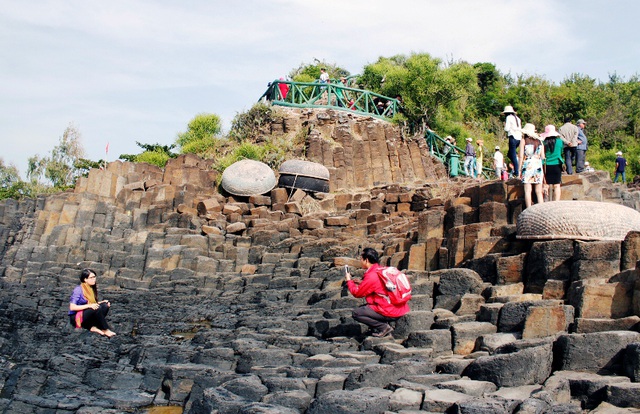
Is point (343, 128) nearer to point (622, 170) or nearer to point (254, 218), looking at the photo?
point (254, 218)

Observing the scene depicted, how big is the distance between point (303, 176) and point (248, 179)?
1.54m

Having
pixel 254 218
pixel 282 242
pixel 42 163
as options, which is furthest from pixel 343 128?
pixel 42 163

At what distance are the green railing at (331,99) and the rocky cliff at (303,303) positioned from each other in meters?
3.91

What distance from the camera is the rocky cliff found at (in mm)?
7418

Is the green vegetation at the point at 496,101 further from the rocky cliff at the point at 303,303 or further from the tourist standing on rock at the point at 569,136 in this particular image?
the tourist standing on rock at the point at 569,136

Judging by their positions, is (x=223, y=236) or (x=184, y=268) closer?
(x=184, y=268)

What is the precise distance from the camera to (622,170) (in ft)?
72.2

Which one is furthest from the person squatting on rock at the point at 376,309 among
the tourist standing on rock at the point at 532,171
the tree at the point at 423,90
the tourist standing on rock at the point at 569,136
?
the tree at the point at 423,90

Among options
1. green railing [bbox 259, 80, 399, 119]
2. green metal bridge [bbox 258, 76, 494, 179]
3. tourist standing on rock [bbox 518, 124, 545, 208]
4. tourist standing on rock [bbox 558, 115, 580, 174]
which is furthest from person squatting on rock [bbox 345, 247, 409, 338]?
green railing [bbox 259, 80, 399, 119]

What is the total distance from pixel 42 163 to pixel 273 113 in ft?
61.4

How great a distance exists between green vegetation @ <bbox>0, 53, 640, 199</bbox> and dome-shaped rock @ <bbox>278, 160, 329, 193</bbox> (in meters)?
1.96

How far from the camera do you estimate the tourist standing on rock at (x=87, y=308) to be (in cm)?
1089

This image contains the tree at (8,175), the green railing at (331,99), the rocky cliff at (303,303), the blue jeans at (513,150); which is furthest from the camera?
the tree at (8,175)

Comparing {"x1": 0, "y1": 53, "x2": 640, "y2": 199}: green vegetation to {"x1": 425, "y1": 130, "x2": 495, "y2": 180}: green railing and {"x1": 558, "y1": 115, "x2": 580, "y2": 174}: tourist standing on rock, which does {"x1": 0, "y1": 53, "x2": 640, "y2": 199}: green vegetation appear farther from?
{"x1": 558, "y1": 115, "x2": 580, "y2": 174}: tourist standing on rock
